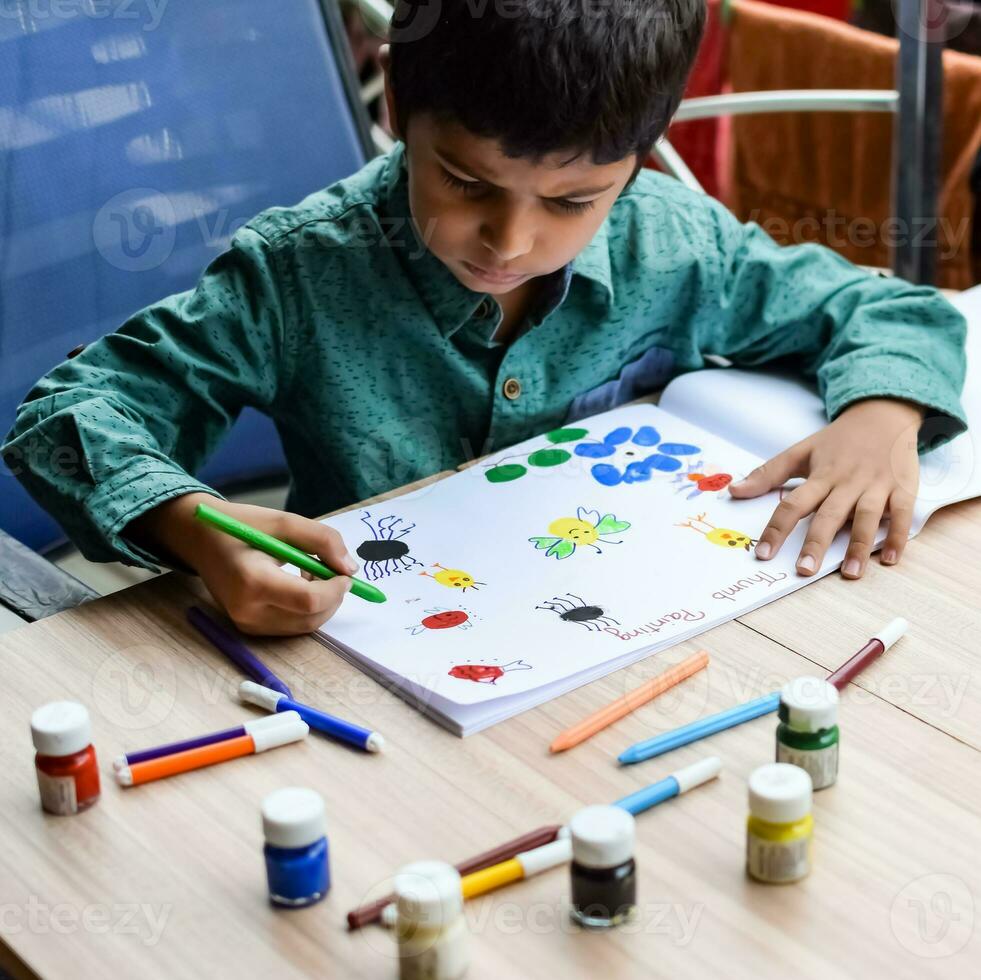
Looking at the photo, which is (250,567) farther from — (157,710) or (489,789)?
(489,789)

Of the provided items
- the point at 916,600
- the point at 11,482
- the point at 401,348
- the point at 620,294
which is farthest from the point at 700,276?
the point at 11,482

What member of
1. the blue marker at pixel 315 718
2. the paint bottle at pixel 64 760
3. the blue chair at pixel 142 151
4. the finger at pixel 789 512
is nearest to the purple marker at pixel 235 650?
the blue marker at pixel 315 718

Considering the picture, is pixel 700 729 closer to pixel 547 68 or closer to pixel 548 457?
pixel 548 457

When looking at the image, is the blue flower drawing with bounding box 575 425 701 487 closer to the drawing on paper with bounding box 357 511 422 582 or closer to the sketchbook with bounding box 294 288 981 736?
the sketchbook with bounding box 294 288 981 736

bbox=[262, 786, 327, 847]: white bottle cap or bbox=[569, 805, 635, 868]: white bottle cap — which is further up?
bbox=[262, 786, 327, 847]: white bottle cap

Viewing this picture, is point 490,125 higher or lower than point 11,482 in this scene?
higher

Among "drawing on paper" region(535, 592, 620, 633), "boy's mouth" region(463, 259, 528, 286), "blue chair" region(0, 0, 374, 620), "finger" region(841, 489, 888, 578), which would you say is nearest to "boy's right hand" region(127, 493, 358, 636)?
"drawing on paper" region(535, 592, 620, 633)

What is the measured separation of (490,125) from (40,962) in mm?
579

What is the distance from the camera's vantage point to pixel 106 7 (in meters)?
1.32

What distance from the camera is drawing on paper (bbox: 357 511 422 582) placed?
91 cm

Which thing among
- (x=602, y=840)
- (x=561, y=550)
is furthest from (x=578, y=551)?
(x=602, y=840)

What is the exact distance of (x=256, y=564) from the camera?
85 cm

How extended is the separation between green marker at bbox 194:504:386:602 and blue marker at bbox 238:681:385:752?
8cm

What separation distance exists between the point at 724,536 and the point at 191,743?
0.39m
